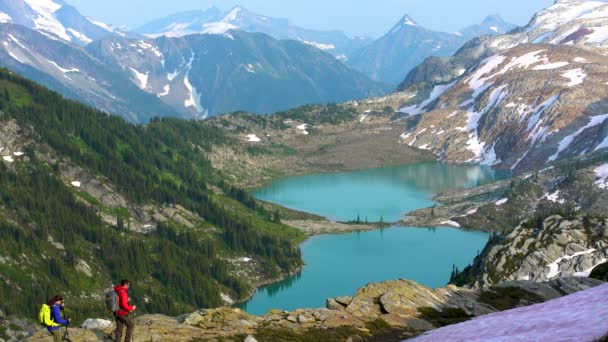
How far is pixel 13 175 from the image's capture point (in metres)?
174

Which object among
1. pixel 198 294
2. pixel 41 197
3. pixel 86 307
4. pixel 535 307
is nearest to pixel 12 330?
pixel 86 307

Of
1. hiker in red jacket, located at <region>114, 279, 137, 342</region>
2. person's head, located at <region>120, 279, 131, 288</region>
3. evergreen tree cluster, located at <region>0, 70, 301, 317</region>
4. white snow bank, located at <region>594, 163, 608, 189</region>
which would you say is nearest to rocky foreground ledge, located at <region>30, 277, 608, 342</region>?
hiker in red jacket, located at <region>114, 279, 137, 342</region>

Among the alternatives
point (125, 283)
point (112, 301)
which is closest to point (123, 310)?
point (112, 301)

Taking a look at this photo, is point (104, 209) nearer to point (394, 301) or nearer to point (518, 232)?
point (518, 232)

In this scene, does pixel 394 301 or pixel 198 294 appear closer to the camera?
pixel 394 301

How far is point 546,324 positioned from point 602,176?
170m

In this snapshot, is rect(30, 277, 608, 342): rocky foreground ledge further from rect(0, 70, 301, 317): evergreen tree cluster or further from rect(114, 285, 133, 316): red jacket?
rect(0, 70, 301, 317): evergreen tree cluster

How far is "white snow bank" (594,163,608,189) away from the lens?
612 ft

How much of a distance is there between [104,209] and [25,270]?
42498mm

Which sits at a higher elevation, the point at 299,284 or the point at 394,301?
the point at 394,301

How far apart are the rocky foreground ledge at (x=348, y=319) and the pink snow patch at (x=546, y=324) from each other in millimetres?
4207

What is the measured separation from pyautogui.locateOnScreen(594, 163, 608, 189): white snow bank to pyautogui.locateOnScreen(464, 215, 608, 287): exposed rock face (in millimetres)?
88470

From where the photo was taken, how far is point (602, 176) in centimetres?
19175

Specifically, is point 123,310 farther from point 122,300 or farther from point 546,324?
point 546,324
